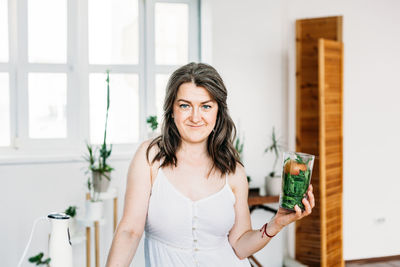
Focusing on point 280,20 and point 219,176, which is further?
point 280,20

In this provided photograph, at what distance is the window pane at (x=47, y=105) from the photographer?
10.2 ft

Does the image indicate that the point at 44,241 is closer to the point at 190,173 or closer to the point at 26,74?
the point at 26,74

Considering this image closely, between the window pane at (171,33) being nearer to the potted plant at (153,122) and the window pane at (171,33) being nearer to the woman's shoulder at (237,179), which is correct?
the potted plant at (153,122)

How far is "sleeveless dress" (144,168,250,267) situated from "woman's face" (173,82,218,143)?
198 mm

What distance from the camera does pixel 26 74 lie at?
121 inches

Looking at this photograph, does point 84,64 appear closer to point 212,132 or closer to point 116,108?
point 116,108

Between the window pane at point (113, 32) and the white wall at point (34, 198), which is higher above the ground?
the window pane at point (113, 32)

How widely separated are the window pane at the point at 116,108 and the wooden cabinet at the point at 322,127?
133 centimetres

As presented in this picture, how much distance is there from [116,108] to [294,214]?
2.20 meters

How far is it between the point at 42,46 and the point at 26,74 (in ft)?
0.79
